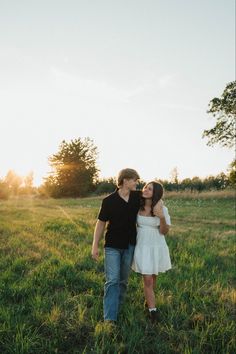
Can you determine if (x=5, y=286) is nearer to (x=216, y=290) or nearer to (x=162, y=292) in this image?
(x=162, y=292)

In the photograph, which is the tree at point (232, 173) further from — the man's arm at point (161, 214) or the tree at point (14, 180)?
the tree at point (14, 180)

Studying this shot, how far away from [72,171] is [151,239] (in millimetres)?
48750

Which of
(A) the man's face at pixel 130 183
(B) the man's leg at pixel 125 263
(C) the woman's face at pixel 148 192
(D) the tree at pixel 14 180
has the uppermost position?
(D) the tree at pixel 14 180

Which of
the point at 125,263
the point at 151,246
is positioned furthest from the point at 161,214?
the point at 125,263

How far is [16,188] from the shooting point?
77.8 metres

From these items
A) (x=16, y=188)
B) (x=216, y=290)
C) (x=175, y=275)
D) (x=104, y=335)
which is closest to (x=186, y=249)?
(x=175, y=275)

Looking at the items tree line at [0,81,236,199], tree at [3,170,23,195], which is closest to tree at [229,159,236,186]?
tree line at [0,81,236,199]

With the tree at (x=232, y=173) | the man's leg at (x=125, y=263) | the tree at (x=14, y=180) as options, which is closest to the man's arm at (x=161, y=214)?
the man's leg at (x=125, y=263)

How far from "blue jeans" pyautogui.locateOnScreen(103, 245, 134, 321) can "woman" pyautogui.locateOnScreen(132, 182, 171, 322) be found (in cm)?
15

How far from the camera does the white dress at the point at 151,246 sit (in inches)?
195

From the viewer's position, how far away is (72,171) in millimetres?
53156

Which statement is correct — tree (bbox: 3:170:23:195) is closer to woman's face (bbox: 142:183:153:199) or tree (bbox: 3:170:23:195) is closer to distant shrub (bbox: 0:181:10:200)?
distant shrub (bbox: 0:181:10:200)

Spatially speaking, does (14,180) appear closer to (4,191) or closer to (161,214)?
(4,191)

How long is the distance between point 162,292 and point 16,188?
75760 millimetres
